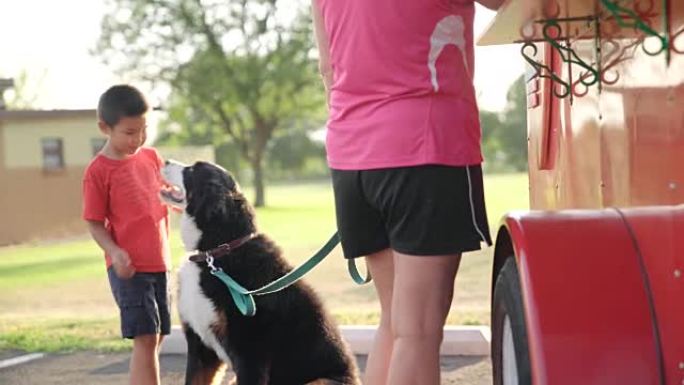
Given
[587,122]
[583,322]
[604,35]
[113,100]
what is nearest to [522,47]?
[587,122]

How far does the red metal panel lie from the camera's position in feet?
7.65

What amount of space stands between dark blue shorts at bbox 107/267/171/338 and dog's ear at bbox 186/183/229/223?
0.34m

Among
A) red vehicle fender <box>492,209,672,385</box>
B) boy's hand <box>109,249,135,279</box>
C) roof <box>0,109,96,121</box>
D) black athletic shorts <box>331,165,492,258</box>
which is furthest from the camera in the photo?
roof <box>0,109,96,121</box>

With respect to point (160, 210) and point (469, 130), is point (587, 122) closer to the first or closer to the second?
point (469, 130)

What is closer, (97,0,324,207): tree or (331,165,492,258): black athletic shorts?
(331,165,492,258): black athletic shorts

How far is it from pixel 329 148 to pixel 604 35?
86 cm

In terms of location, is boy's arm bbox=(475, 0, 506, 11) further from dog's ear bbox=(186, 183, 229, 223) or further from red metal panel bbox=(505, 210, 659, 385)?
dog's ear bbox=(186, 183, 229, 223)

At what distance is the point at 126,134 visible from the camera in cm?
454

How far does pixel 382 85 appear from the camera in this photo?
9.38ft

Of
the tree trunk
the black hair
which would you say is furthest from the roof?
the black hair

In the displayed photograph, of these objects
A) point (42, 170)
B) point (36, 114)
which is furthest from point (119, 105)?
point (42, 170)

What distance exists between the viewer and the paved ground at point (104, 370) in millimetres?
6066

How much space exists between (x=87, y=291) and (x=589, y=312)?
42.4 feet

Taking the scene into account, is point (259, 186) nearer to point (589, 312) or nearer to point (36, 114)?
point (36, 114)
